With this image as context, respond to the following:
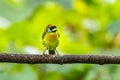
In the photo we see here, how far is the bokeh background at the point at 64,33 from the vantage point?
5.74 feet

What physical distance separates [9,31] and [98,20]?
48cm

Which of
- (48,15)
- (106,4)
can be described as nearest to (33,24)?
(48,15)

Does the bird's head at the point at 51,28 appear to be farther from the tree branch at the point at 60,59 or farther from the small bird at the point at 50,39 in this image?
the tree branch at the point at 60,59

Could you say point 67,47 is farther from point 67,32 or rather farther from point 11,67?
point 11,67

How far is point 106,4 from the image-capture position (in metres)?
2.21

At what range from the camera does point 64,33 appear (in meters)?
2.14

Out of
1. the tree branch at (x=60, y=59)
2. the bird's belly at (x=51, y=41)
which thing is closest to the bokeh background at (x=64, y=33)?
the bird's belly at (x=51, y=41)

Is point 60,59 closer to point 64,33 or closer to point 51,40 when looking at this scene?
point 51,40

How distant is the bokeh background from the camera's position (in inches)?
68.8

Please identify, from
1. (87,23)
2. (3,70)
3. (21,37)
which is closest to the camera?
(3,70)

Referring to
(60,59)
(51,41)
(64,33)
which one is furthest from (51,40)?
(64,33)

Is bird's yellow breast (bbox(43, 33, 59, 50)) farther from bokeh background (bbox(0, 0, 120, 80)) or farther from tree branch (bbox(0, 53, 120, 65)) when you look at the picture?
bokeh background (bbox(0, 0, 120, 80))

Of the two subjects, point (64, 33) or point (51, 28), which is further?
point (64, 33)

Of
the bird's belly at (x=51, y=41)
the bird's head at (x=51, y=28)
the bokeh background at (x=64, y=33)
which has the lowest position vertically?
the bokeh background at (x=64, y=33)
